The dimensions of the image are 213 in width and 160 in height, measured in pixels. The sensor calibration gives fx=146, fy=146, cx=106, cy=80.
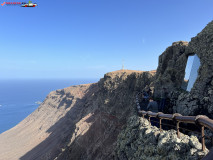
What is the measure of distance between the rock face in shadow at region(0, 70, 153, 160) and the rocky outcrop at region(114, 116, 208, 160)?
9108 millimetres

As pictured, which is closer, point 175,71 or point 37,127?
point 175,71

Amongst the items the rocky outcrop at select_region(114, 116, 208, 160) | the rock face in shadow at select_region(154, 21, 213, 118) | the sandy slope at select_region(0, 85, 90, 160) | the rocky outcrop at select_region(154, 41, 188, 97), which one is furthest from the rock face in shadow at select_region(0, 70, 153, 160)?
the rocky outcrop at select_region(114, 116, 208, 160)

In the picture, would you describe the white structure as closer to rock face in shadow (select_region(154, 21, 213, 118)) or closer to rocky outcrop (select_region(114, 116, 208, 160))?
rock face in shadow (select_region(154, 21, 213, 118))

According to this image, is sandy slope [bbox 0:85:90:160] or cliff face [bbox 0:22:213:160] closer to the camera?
cliff face [bbox 0:22:213:160]

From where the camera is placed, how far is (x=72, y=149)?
1248 inches

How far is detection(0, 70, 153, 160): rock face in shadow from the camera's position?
2943 cm

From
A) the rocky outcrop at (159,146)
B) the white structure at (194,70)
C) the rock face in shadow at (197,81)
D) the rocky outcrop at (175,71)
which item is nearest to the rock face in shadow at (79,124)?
the rocky outcrop at (175,71)

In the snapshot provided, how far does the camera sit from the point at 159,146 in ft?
17.0

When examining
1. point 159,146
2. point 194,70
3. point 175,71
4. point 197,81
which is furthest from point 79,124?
point 159,146

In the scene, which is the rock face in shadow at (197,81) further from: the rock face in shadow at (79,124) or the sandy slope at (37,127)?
the sandy slope at (37,127)

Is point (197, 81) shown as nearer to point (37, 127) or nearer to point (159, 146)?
point (159, 146)

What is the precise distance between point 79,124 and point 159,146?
3845 cm

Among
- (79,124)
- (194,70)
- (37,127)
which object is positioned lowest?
(37,127)

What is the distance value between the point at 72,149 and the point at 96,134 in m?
6.08
